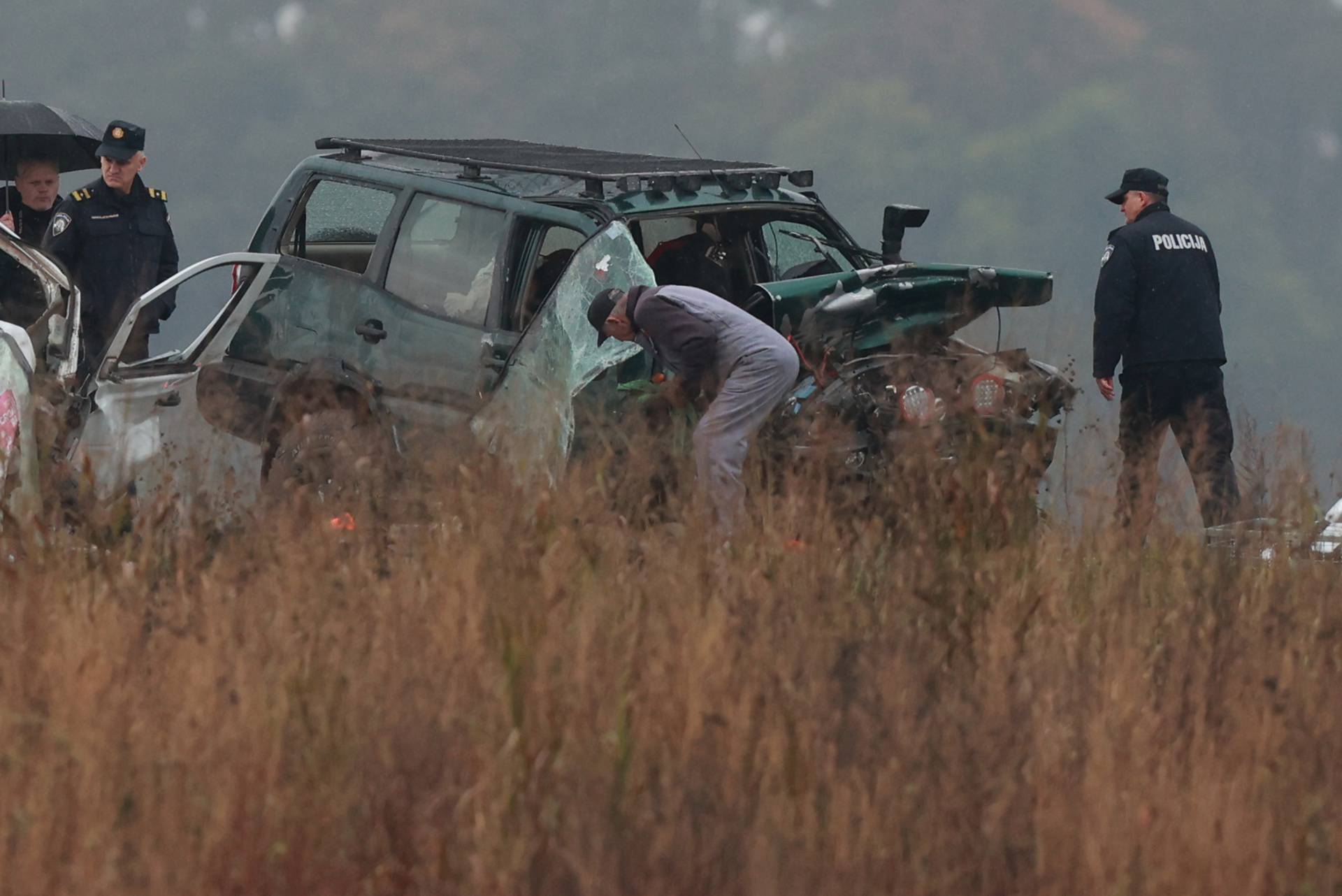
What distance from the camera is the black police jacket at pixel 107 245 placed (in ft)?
38.0

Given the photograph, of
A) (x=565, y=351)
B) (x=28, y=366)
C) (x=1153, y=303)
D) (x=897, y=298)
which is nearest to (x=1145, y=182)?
(x=1153, y=303)

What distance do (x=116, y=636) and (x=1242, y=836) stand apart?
2.77 m

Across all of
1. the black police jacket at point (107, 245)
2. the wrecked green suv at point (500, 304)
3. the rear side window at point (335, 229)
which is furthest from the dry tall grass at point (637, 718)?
the black police jacket at point (107, 245)

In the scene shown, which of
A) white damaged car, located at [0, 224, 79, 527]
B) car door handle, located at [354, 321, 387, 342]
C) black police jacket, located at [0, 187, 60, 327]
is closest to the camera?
white damaged car, located at [0, 224, 79, 527]

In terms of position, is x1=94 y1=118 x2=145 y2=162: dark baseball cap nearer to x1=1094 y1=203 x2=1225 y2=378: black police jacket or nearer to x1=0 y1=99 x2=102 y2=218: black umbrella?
x1=0 y1=99 x2=102 y2=218: black umbrella

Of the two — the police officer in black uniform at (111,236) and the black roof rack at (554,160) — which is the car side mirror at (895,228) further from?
the police officer in black uniform at (111,236)

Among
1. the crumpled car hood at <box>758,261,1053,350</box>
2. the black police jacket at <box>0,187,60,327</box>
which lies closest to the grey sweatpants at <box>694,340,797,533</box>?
the crumpled car hood at <box>758,261,1053,350</box>

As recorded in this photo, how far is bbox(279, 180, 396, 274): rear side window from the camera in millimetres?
9961

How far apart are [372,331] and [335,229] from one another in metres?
1.23

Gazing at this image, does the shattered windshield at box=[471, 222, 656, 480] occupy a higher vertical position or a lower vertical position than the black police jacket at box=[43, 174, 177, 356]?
lower

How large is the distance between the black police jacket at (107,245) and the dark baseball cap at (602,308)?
4363 millimetres

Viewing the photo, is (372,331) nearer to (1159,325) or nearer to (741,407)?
(741,407)

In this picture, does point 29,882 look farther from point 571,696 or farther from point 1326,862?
point 1326,862

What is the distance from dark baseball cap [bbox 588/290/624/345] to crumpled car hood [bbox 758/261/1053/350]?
0.69 metres
